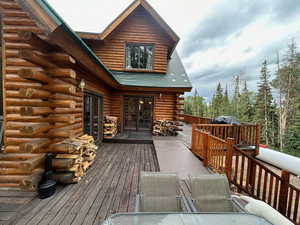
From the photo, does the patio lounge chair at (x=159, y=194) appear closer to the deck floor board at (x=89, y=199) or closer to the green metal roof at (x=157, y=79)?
the deck floor board at (x=89, y=199)

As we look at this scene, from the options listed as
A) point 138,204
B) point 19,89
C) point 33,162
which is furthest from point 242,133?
point 19,89

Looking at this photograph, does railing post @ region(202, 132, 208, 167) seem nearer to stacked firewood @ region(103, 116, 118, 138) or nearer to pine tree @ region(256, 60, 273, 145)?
stacked firewood @ region(103, 116, 118, 138)

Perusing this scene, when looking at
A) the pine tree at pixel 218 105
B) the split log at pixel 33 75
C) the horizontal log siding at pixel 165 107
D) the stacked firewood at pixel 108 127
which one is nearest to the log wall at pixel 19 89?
the split log at pixel 33 75

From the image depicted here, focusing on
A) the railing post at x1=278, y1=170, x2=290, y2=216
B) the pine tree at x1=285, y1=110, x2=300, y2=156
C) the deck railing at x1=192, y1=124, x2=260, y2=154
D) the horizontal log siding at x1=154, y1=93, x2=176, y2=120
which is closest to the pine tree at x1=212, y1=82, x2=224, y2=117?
the pine tree at x1=285, y1=110, x2=300, y2=156

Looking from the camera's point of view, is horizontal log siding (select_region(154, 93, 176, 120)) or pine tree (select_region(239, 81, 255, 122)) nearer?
horizontal log siding (select_region(154, 93, 176, 120))

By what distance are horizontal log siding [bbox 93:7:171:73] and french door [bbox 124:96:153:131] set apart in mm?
1752

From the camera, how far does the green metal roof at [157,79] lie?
18.9 feet

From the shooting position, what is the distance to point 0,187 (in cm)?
231

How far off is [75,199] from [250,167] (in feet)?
11.8

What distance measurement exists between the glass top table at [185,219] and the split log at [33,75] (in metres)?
2.30

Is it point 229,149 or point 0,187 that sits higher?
point 229,149

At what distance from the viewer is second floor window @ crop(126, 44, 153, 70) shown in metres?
6.73

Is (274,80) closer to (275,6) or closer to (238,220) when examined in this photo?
(275,6)

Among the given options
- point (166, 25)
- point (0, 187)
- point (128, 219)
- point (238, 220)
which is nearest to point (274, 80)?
point (166, 25)
